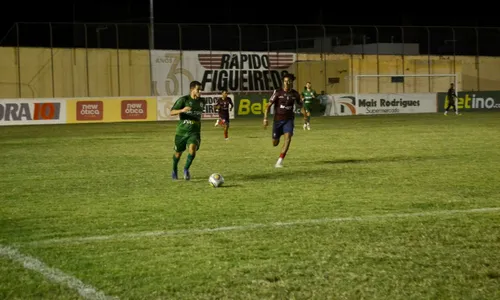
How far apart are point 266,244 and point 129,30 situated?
44.9 meters

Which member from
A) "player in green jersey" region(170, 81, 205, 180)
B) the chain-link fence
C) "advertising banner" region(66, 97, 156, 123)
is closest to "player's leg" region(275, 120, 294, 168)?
"player in green jersey" region(170, 81, 205, 180)

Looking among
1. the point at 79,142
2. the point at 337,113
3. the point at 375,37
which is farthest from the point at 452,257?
the point at 375,37

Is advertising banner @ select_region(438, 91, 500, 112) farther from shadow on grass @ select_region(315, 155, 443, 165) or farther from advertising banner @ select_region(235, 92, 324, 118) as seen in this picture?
shadow on grass @ select_region(315, 155, 443, 165)

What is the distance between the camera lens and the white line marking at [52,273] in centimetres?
661

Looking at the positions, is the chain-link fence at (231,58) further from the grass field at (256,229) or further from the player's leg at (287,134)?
the player's leg at (287,134)

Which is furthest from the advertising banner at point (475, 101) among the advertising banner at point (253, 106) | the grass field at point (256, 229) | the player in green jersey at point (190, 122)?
the player in green jersey at point (190, 122)

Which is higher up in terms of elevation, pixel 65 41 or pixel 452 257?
pixel 65 41

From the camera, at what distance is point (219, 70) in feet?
179

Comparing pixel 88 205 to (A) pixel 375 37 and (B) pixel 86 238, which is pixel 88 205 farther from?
(A) pixel 375 37

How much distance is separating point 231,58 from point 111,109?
12861 millimetres

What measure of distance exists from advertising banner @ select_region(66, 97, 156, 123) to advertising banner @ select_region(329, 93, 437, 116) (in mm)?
11580

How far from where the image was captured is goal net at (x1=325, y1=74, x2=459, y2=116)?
5053cm

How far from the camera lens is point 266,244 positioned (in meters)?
8.68

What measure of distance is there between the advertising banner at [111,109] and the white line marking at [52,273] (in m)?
35.7
